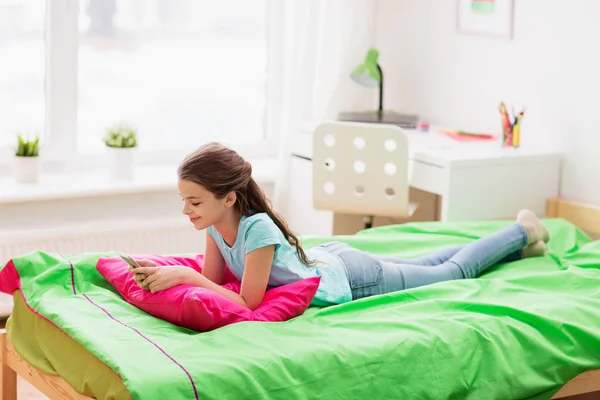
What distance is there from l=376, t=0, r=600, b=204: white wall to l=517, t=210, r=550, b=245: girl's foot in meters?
0.64

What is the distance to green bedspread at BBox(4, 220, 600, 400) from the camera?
2010 millimetres

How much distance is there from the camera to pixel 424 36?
4184 mm

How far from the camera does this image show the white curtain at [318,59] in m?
4.10

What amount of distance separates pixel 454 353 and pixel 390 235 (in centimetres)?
91

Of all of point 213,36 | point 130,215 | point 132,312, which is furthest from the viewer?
point 213,36

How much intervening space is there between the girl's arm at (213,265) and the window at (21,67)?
5.07 ft

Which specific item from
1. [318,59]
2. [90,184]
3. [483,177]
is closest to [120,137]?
[90,184]

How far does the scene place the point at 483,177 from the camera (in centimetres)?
346

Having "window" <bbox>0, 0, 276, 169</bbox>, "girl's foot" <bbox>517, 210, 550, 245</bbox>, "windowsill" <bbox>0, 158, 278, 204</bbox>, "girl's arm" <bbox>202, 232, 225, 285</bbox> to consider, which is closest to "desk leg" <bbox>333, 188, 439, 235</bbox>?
"windowsill" <bbox>0, 158, 278, 204</bbox>

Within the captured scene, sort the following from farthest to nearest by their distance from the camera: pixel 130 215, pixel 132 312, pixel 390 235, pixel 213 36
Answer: pixel 213 36 → pixel 130 215 → pixel 390 235 → pixel 132 312

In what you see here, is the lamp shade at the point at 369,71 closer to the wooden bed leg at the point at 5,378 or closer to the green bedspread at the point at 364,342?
the green bedspread at the point at 364,342

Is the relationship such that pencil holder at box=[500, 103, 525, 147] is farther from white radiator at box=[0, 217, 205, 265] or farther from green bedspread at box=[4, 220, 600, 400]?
white radiator at box=[0, 217, 205, 265]

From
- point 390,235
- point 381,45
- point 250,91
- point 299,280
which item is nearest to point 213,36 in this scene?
point 250,91

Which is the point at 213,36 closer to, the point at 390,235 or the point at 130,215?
the point at 130,215
